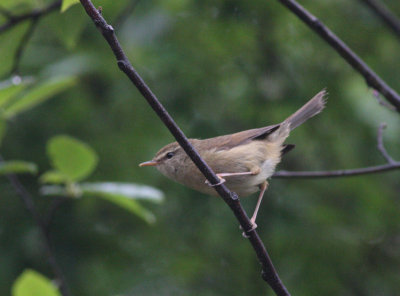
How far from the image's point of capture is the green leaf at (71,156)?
11.4 feet

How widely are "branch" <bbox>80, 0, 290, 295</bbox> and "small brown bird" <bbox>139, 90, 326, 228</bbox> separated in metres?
0.99

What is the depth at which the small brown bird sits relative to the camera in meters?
3.96

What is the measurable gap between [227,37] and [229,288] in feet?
8.73

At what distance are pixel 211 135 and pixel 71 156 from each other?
2188mm

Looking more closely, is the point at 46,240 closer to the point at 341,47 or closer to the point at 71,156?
the point at 71,156

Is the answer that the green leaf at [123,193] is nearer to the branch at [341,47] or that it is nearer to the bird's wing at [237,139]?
the bird's wing at [237,139]

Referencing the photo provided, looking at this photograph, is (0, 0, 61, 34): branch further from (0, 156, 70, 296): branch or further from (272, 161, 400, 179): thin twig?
(272, 161, 400, 179): thin twig

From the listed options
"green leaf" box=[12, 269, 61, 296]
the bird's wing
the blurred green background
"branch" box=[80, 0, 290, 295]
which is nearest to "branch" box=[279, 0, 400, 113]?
the bird's wing

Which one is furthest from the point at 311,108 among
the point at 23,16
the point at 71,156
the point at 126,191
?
the point at 23,16

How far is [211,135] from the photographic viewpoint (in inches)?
217

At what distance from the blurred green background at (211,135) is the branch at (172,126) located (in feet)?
7.65

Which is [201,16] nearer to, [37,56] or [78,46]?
[78,46]

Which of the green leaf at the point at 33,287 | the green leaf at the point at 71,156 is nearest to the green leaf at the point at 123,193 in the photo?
the green leaf at the point at 71,156

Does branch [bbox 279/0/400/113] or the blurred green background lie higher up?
branch [bbox 279/0/400/113]
